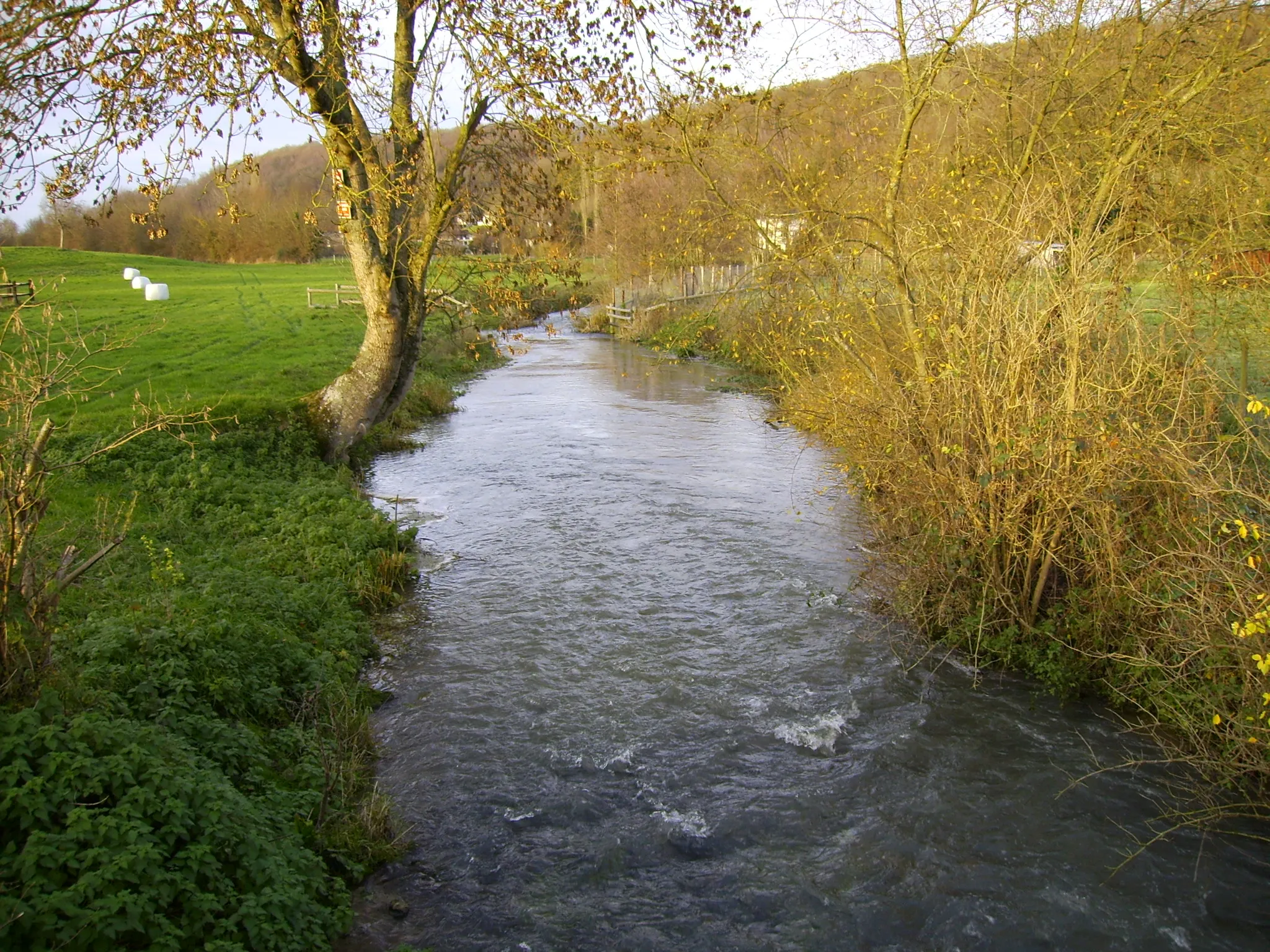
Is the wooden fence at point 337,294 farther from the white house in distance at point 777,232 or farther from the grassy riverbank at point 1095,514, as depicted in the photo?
the grassy riverbank at point 1095,514

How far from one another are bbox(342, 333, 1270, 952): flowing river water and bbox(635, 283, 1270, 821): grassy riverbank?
1.73ft

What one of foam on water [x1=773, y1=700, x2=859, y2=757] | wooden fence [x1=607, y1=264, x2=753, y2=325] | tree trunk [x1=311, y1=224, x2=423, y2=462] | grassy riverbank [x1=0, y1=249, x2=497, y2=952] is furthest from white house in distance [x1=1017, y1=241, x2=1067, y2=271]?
wooden fence [x1=607, y1=264, x2=753, y2=325]

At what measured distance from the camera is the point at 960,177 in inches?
434

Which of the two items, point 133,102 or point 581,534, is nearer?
point 133,102

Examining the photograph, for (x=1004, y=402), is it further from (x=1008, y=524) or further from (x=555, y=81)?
(x=555, y=81)

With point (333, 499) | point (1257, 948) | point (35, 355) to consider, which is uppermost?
point (35, 355)

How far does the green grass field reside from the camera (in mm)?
15672

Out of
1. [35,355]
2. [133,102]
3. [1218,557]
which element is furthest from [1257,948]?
[133,102]

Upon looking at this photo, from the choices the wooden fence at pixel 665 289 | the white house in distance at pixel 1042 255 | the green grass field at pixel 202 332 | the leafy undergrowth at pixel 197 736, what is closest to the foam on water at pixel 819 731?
the leafy undergrowth at pixel 197 736

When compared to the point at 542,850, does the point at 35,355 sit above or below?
above

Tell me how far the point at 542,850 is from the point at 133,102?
8.91m

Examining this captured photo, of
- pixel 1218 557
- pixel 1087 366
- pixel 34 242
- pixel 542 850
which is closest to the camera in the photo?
pixel 542 850

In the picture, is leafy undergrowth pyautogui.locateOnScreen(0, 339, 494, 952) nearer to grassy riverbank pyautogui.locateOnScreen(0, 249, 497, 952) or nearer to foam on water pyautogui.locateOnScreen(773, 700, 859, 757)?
grassy riverbank pyautogui.locateOnScreen(0, 249, 497, 952)

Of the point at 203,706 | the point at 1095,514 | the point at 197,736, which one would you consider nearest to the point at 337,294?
the point at 203,706
